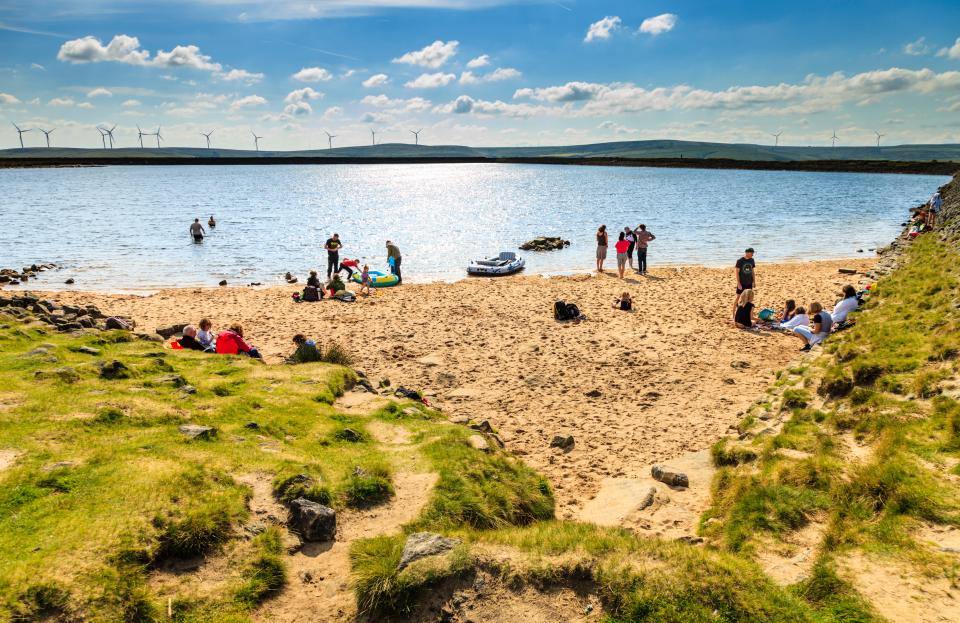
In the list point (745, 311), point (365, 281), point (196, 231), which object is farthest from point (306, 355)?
point (196, 231)

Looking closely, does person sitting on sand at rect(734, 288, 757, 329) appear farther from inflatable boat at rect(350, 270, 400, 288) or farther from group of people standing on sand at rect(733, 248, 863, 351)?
inflatable boat at rect(350, 270, 400, 288)

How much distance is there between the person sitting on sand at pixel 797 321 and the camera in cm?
1803

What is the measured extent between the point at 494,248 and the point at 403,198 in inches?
2629

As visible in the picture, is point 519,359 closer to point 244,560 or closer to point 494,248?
point 244,560

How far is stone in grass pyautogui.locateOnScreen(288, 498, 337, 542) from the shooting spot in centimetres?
727

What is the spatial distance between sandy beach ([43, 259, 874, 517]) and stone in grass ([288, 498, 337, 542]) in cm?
391

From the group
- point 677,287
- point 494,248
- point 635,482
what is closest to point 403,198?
point 494,248

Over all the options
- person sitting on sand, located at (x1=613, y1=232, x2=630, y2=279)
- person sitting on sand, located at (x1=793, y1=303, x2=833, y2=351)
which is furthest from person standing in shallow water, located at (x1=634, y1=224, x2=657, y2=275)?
person sitting on sand, located at (x1=793, y1=303, x2=833, y2=351)

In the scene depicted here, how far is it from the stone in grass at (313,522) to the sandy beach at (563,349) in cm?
391

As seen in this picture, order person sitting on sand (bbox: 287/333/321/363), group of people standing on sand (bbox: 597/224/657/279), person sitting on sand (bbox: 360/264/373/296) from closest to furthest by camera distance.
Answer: person sitting on sand (bbox: 287/333/321/363), person sitting on sand (bbox: 360/264/373/296), group of people standing on sand (bbox: 597/224/657/279)

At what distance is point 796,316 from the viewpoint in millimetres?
18625

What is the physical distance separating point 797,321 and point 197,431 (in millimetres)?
17866

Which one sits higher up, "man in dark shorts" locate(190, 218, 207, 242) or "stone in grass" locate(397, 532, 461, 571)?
"man in dark shorts" locate(190, 218, 207, 242)

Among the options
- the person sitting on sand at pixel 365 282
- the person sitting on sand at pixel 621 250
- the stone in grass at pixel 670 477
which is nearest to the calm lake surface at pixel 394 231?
the person sitting on sand at pixel 621 250
